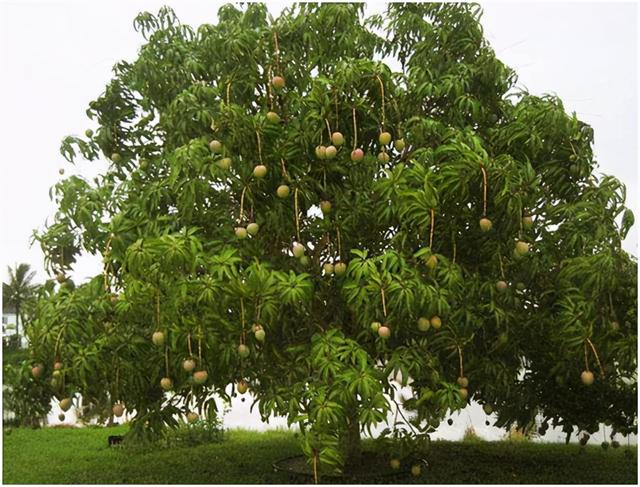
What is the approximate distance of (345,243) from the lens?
11.2 ft

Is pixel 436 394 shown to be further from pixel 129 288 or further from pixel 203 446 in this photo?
pixel 203 446

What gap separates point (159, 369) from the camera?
319 centimetres

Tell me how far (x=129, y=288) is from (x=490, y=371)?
1.66 m

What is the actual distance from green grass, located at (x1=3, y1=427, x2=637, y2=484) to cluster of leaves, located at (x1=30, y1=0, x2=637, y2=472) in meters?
0.46

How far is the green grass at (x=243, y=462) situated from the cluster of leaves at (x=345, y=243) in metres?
0.46

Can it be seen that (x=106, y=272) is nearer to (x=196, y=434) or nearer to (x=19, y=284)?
(x=19, y=284)

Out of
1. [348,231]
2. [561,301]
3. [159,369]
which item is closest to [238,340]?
[159,369]

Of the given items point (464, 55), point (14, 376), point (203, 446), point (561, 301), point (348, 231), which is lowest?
point (203, 446)

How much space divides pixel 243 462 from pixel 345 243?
1.78 metres

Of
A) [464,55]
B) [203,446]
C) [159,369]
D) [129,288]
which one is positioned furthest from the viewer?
[203,446]

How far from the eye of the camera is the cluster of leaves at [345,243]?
9.49 ft

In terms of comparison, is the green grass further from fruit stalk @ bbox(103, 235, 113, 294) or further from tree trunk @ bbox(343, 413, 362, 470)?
fruit stalk @ bbox(103, 235, 113, 294)

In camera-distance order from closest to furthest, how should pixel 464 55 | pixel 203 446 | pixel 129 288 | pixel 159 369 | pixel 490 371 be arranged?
pixel 129 288 → pixel 159 369 → pixel 490 371 → pixel 464 55 → pixel 203 446

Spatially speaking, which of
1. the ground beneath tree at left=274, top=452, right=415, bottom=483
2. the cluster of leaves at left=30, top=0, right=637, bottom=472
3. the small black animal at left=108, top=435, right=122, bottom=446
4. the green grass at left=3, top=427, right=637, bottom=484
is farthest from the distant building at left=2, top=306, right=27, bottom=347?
the ground beneath tree at left=274, top=452, right=415, bottom=483
